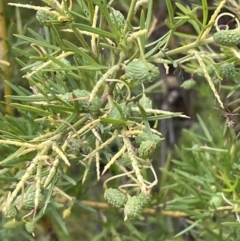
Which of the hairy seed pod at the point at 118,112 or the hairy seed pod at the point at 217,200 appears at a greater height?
the hairy seed pod at the point at 118,112

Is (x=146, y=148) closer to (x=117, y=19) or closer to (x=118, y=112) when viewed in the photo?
(x=118, y=112)

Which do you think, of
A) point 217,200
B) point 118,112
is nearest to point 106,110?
point 118,112

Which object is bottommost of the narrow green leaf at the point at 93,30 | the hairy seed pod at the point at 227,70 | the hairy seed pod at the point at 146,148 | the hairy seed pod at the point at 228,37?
the hairy seed pod at the point at 146,148

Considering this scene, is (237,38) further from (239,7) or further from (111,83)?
(239,7)

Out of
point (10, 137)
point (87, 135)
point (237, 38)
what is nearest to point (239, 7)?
point (237, 38)

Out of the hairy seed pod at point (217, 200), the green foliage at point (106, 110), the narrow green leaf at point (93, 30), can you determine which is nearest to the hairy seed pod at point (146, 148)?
the green foliage at point (106, 110)

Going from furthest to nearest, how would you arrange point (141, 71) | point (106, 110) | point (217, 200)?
point (217, 200) → point (106, 110) → point (141, 71)

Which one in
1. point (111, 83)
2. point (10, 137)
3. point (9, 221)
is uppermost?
point (111, 83)

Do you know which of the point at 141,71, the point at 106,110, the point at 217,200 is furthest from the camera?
the point at 217,200

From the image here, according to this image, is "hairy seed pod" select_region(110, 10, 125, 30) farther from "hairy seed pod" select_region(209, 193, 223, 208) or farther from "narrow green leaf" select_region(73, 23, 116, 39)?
"hairy seed pod" select_region(209, 193, 223, 208)

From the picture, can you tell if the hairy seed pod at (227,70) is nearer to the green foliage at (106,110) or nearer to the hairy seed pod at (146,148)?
the green foliage at (106,110)

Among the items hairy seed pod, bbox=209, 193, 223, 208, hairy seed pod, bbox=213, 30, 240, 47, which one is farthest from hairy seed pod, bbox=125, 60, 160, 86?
hairy seed pod, bbox=209, 193, 223, 208
